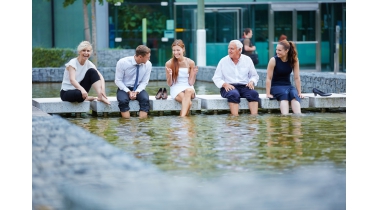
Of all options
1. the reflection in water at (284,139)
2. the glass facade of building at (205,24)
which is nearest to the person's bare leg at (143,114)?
the reflection in water at (284,139)

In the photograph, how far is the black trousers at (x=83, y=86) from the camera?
13.4 metres

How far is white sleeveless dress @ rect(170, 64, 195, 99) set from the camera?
45.5 feet

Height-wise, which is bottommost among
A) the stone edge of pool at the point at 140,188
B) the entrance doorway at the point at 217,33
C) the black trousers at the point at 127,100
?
the stone edge of pool at the point at 140,188

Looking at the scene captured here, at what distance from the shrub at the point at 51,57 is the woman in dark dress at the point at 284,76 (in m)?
15.3

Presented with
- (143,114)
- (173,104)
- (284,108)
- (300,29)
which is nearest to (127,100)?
(143,114)

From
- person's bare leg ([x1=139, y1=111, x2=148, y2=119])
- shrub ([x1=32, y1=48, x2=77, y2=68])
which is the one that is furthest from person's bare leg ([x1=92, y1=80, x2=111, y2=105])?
shrub ([x1=32, y1=48, x2=77, y2=68])

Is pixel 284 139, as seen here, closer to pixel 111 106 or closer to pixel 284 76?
pixel 284 76

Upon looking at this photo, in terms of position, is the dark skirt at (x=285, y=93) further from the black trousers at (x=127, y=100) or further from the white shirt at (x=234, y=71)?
the black trousers at (x=127, y=100)

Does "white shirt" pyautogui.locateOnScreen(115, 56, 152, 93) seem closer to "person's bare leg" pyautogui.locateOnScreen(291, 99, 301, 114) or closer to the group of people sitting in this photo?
the group of people sitting

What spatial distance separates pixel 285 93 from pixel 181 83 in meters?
1.59

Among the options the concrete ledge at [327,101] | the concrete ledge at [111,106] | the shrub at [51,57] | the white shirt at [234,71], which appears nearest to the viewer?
the concrete ledge at [111,106]

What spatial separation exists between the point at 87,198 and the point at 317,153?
3.68 metres

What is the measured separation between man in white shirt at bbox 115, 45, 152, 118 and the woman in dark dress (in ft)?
6.19
